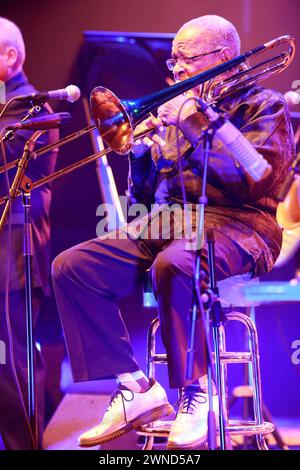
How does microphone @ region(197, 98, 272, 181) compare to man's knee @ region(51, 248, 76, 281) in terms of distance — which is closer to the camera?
microphone @ region(197, 98, 272, 181)

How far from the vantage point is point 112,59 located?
4.05 m

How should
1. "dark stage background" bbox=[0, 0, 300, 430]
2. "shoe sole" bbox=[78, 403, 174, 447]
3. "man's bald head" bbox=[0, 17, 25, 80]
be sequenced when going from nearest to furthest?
"shoe sole" bbox=[78, 403, 174, 447], "man's bald head" bbox=[0, 17, 25, 80], "dark stage background" bbox=[0, 0, 300, 430]

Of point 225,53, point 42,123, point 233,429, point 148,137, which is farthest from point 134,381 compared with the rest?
point 225,53

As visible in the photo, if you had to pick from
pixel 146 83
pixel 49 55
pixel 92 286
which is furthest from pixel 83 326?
pixel 49 55

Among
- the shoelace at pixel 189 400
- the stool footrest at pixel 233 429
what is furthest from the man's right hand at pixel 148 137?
the stool footrest at pixel 233 429

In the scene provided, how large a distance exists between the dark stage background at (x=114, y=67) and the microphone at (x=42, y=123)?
1.40 m

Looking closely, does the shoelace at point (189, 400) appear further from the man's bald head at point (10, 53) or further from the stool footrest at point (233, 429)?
the man's bald head at point (10, 53)

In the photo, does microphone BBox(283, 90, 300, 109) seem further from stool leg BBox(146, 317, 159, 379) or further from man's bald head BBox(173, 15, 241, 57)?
stool leg BBox(146, 317, 159, 379)

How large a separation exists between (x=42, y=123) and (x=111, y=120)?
266 millimetres

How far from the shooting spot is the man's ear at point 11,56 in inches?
144

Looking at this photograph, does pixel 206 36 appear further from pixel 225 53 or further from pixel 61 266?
pixel 61 266

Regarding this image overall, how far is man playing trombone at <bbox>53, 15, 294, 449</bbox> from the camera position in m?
2.33

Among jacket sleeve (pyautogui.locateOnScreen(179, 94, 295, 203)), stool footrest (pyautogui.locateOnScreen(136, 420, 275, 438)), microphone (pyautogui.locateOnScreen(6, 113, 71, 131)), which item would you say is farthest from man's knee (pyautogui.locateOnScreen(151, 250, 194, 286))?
microphone (pyautogui.locateOnScreen(6, 113, 71, 131))

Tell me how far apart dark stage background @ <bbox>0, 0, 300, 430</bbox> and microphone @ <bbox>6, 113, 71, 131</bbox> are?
1.40 metres
